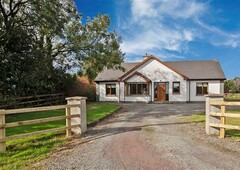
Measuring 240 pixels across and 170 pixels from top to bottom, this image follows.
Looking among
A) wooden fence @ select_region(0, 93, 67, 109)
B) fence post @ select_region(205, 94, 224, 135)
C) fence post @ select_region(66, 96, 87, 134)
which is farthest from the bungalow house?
fence post @ select_region(66, 96, 87, 134)

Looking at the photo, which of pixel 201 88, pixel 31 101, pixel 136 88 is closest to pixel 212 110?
pixel 31 101

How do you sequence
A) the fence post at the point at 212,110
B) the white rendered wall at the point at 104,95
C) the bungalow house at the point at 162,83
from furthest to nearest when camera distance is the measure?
the white rendered wall at the point at 104,95 < the bungalow house at the point at 162,83 < the fence post at the point at 212,110

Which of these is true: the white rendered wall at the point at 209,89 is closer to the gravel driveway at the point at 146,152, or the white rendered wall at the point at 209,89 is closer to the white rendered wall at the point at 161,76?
the white rendered wall at the point at 161,76

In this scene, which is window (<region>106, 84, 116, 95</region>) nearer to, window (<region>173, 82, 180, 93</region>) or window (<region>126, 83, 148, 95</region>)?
window (<region>126, 83, 148, 95</region>)

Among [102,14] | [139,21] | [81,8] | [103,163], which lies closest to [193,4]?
[139,21]

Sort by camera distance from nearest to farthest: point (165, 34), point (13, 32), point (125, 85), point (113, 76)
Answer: point (13, 32)
point (165, 34)
point (125, 85)
point (113, 76)

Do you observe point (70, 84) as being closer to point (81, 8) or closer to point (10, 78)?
point (81, 8)

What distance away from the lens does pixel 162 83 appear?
77.7ft

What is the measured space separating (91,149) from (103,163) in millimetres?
1157

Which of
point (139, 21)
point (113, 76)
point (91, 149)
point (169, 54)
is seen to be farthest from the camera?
point (169, 54)

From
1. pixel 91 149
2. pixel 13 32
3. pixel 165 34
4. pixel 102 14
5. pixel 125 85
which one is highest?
pixel 102 14

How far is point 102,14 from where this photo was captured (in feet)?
68.5

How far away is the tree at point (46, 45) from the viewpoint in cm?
1236

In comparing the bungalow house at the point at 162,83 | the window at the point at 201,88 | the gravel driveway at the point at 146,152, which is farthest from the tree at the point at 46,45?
the window at the point at 201,88
